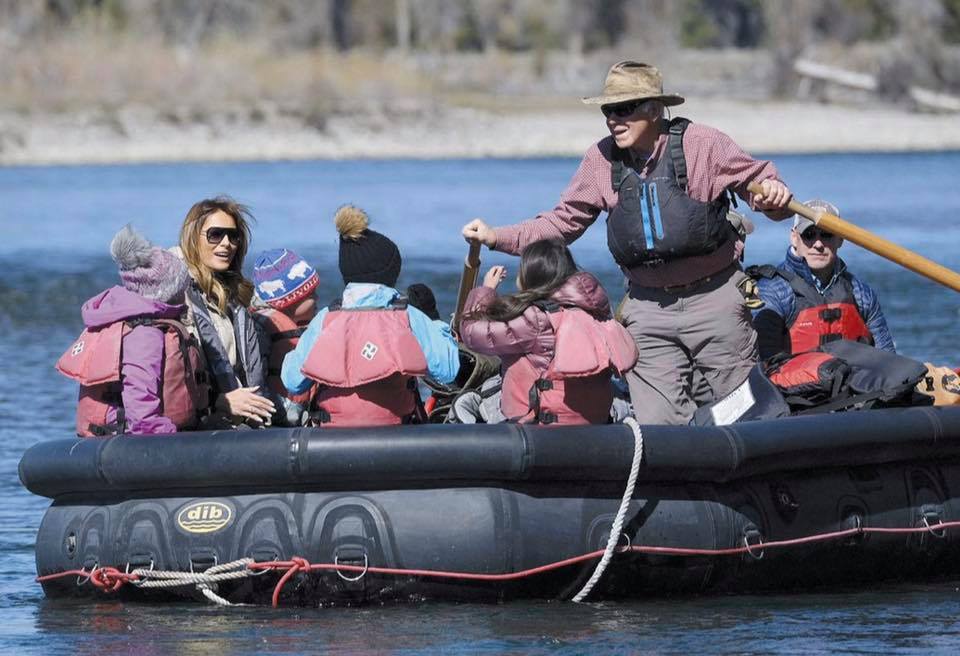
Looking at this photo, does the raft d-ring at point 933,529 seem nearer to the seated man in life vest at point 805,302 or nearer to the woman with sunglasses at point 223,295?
the seated man in life vest at point 805,302

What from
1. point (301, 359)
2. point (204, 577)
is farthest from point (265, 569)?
point (301, 359)

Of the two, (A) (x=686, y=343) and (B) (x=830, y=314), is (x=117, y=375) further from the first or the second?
(B) (x=830, y=314)

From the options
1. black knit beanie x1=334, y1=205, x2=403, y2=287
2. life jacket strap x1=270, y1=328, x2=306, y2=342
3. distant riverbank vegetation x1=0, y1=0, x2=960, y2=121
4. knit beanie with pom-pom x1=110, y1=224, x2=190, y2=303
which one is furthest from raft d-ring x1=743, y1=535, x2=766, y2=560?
distant riverbank vegetation x1=0, y1=0, x2=960, y2=121

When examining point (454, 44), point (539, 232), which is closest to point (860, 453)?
point (539, 232)

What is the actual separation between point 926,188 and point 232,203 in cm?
2818

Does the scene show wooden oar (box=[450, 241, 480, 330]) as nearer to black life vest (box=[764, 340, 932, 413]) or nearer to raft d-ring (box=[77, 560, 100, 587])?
black life vest (box=[764, 340, 932, 413])

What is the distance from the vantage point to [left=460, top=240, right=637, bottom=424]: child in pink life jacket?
252 inches

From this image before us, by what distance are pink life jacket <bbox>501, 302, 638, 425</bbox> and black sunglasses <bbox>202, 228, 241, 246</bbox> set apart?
42.3 inches

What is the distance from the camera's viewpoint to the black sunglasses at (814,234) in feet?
24.0

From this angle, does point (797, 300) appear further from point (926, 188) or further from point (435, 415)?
point (926, 188)

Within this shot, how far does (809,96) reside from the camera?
51.4 m

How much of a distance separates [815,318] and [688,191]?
93 centimetres

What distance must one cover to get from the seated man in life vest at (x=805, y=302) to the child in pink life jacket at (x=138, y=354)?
209 cm

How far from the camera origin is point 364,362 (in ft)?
20.9
